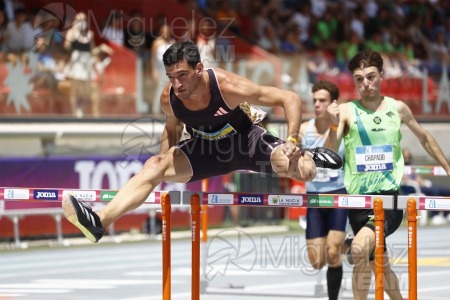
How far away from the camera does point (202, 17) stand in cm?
2030

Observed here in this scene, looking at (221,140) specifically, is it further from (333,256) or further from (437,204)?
(333,256)

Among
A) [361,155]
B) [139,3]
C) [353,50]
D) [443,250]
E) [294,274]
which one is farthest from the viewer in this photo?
[353,50]

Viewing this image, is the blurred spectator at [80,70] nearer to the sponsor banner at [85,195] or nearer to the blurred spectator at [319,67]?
the blurred spectator at [319,67]

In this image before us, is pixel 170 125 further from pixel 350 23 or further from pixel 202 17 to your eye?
pixel 350 23

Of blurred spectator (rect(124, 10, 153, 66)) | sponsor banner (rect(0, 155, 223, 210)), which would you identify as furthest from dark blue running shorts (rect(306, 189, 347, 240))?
blurred spectator (rect(124, 10, 153, 66))

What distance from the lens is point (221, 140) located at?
8812 millimetres

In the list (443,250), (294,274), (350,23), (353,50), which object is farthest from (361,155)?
(350,23)

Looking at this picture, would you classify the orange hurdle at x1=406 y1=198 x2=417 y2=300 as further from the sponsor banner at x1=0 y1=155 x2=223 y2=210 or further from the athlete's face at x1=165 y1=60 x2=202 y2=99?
the sponsor banner at x1=0 y1=155 x2=223 y2=210

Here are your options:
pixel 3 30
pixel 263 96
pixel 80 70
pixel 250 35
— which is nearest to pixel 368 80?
pixel 263 96

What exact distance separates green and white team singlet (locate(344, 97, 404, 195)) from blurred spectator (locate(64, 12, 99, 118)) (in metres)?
8.58

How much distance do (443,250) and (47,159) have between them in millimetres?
6355

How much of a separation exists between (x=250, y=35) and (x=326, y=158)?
13.9 meters

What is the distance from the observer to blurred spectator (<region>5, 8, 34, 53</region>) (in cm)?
1683

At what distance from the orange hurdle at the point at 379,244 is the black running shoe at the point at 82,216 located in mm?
2131
